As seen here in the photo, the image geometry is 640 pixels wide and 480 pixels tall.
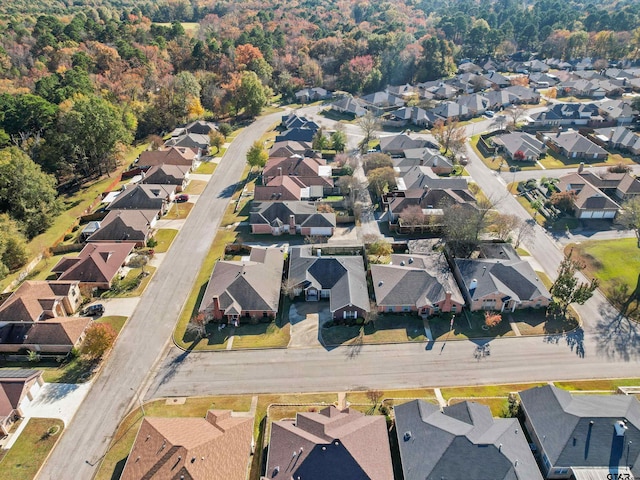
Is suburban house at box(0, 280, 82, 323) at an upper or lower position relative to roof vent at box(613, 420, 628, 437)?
upper

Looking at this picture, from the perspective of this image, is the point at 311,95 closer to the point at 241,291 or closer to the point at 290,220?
the point at 290,220

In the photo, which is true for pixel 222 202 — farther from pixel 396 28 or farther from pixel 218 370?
pixel 396 28

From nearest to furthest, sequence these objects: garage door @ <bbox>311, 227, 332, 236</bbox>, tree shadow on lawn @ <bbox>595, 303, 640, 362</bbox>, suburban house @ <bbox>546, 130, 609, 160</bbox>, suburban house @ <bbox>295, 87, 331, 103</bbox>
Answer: tree shadow on lawn @ <bbox>595, 303, 640, 362</bbox> → garage door @ <bbox>311, 227, 332, 236</bbox> → suburban house @ <bbox>546, 130, 609, 160</bbox> → suburban house @ <bbox>295, 87, 331, 103</bbox>

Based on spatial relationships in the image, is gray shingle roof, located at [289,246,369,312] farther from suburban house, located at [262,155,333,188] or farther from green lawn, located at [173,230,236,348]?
suburban house, located at [262,155,333,188]

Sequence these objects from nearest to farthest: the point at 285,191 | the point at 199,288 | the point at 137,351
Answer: the point at 137,351 < the point at 199,288 < the point at 285,191

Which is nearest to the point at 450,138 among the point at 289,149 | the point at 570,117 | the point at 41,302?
the point at 289,149

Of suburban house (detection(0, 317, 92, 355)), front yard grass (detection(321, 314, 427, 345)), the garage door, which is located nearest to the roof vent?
front yard grass (detection(321, 314, 427, 345))

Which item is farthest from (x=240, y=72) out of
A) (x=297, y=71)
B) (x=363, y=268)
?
(x=363, y=268)
